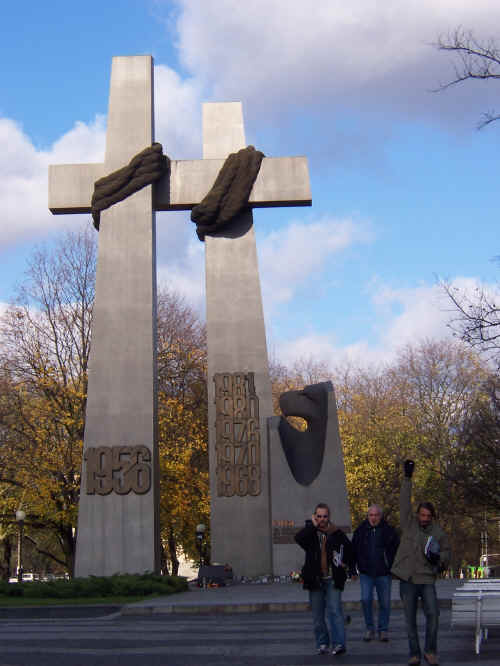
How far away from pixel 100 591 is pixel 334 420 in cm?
707

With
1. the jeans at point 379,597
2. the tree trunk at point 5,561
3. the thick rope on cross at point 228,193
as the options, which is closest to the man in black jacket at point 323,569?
the jeans at point 379,597

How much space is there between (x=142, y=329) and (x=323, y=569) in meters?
14.5

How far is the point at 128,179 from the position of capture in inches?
952

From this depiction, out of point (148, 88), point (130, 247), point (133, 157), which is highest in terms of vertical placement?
point (148, 88)

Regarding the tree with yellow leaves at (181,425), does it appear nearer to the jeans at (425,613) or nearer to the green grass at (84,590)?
the green grass at (84,590)

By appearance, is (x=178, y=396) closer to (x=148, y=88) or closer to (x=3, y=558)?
(x=148, y=88)

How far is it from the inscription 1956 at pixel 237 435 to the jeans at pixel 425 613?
14222 millimetres

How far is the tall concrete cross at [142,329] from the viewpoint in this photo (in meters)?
22.6

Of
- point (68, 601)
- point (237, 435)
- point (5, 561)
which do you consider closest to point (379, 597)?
point (68, 601)

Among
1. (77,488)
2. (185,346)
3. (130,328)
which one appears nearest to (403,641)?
→ (130,328)

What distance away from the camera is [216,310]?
2411 cm

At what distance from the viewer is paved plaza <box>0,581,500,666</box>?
920 cm

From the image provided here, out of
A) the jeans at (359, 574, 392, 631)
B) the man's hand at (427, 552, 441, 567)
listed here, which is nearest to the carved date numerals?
the jeans at (359, 574, 392, 631)

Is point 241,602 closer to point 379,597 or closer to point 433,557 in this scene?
point 379,597
